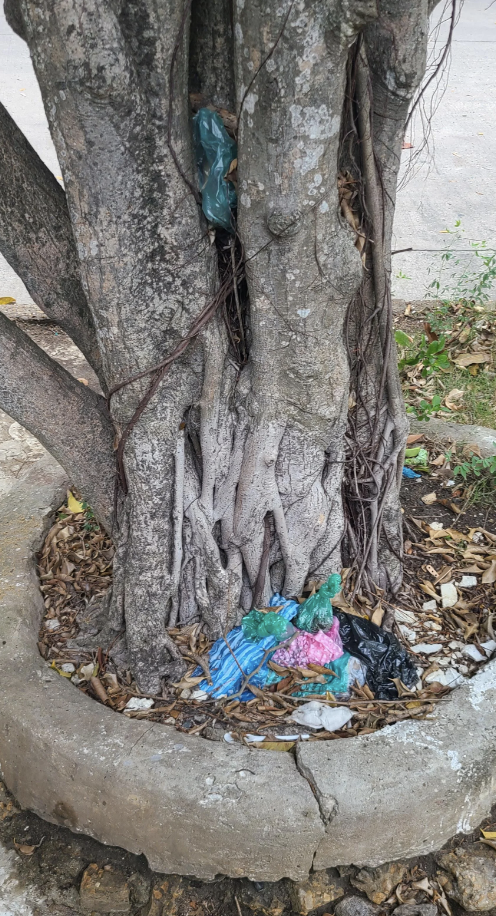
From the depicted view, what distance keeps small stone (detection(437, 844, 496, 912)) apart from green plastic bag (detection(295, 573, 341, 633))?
2.51 ft

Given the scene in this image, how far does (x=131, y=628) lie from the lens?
2.51 metres

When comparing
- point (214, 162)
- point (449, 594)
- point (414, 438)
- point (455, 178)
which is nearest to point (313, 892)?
point (449, 594)

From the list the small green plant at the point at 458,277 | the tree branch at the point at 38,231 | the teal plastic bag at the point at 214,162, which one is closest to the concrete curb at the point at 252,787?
the tree branch at the point at 38,231

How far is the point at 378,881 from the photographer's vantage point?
216 centimetres

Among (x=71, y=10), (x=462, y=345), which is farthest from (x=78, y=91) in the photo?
(x=462, y=345)

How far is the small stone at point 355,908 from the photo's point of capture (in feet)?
7.00

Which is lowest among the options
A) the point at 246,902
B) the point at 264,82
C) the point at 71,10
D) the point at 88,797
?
the point at 246,902

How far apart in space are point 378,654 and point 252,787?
26.5 inches

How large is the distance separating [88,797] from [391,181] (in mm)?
2018

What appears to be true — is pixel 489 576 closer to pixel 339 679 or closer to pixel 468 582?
pixel 468 582

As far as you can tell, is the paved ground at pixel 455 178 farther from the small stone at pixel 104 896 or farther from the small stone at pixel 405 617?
the small stone at pixel 104 896

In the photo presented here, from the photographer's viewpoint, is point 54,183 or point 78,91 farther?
point 54,183

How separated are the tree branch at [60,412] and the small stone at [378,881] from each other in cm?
135

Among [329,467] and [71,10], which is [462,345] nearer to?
[329,467]
